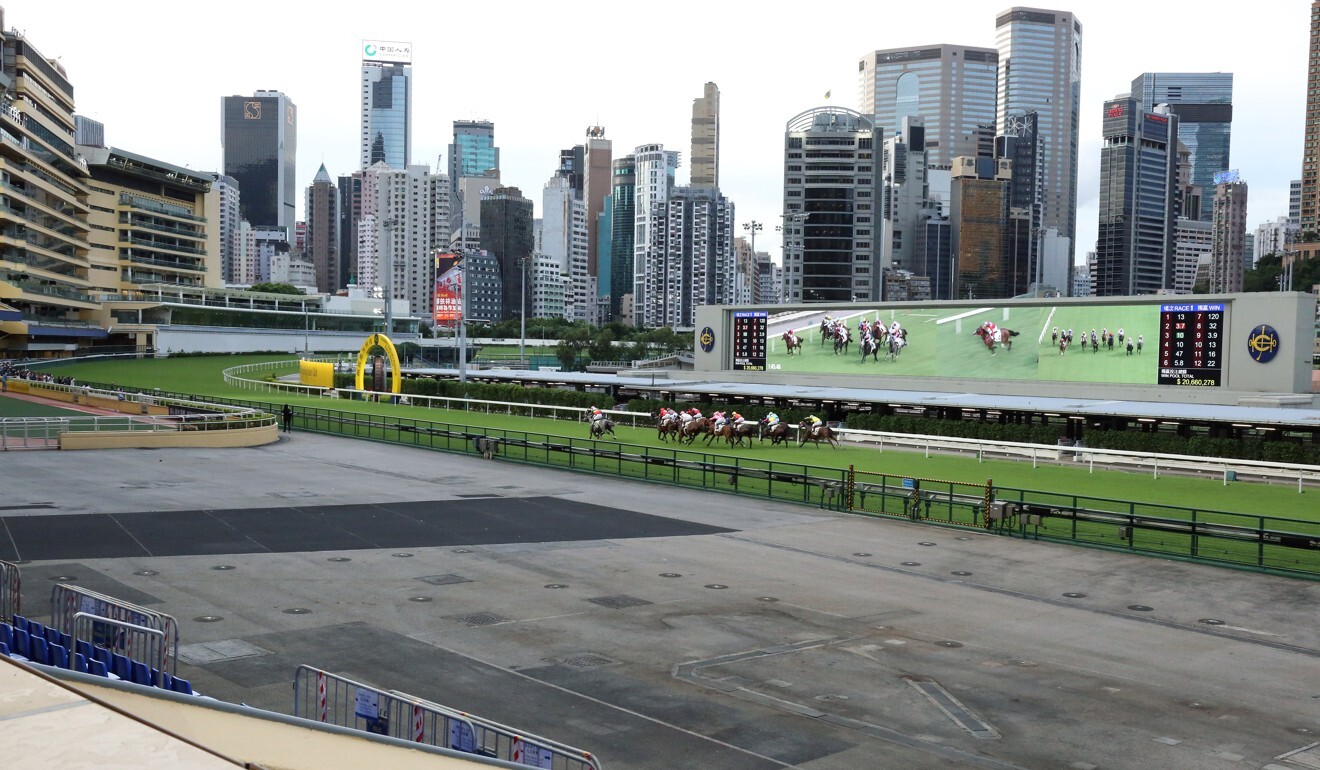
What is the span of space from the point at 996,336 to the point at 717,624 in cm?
4651

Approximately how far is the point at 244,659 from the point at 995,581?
45.8ft

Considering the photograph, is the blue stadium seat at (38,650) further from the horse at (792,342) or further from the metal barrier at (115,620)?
the horse at (792,342)

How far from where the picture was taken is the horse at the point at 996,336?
59938 millimetres

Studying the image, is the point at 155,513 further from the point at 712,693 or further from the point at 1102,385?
the point at 1102,385

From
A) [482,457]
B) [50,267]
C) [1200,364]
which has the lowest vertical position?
[482,457]

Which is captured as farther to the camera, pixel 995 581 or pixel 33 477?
pixel 33 477

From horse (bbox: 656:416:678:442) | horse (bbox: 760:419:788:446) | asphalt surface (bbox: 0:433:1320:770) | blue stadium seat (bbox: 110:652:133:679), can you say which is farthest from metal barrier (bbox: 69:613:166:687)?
horse (bbox: 656:416:678:442)

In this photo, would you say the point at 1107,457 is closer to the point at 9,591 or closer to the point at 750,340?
the point at 750,340

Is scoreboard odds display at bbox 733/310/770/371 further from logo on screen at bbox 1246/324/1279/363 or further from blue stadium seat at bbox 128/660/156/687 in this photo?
blue stadium seat at bbox 128/660/156/687

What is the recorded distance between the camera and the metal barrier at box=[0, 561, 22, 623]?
1579 centimetres

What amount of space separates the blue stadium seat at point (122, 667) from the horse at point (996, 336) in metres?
54.2

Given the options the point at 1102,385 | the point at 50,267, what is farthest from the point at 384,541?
the point at 50,267

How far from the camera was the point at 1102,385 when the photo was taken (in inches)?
2176

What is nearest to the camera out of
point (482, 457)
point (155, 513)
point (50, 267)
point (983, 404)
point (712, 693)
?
point (712, 693)
